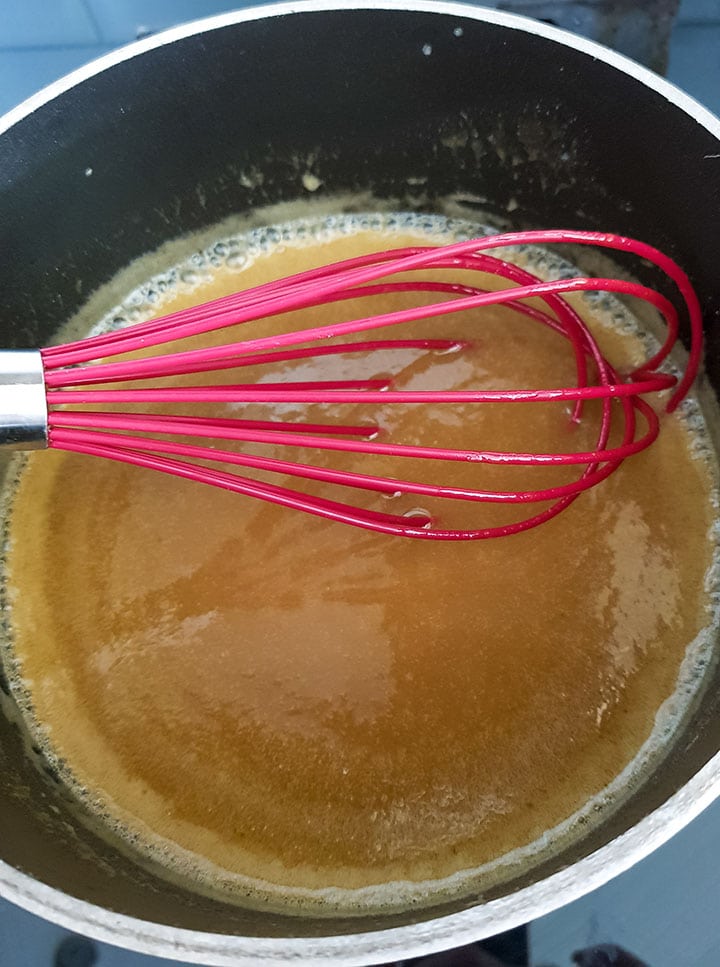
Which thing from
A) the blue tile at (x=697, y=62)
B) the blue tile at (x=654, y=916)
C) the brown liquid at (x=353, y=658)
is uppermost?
the blue tile at (x=697, y=62)

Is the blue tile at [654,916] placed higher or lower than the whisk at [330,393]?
lower

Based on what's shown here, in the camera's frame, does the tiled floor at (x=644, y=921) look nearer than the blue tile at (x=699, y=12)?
Yes

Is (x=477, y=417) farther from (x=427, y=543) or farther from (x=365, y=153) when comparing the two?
(x=365, y=153)

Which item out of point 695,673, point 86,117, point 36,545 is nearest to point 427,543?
point 695,673

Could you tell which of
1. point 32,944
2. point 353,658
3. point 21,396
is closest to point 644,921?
point 353,658

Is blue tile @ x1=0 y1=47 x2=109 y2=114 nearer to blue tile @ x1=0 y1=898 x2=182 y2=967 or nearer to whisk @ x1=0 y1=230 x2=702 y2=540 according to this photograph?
whisk @ x1=0 y1=230 x2=702 y2=540

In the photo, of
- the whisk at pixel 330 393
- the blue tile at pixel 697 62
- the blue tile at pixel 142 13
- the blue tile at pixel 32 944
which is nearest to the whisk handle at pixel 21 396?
the whisk at pixel 330 393

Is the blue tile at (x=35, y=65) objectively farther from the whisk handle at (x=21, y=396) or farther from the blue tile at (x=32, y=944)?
the blue tile at (x=32, y=944)
